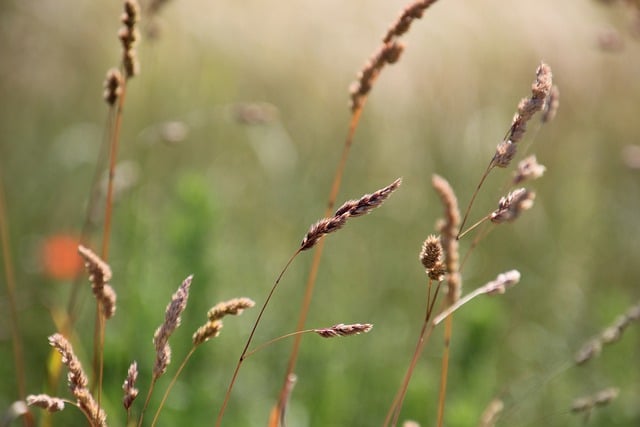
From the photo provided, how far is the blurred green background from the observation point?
2004 millimetres

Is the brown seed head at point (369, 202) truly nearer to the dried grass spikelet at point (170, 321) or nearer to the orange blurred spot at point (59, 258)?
the dried grass spikelet at point (170, 321)

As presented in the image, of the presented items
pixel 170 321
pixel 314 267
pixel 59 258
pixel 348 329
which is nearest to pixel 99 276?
pixel 170 321

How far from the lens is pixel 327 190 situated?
10.6 ft

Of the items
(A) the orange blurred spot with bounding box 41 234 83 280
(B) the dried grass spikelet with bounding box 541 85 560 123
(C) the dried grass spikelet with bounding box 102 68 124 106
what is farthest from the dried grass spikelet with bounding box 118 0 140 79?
(A) the orange blurred spot with bounding box 41 234 83 280

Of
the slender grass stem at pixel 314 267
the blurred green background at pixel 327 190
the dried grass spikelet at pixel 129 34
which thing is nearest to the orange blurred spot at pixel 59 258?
the blurred green background at pixel 327 190

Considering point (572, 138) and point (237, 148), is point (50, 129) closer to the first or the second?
point (237, 148)

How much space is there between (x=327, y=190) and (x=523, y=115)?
7.69 feet

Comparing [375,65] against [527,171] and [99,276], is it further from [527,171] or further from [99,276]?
[99,276]

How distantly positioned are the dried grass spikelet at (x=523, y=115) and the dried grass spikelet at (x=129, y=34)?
1.48 feet

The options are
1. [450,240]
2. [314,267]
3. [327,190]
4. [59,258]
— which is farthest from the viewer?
[327,190]

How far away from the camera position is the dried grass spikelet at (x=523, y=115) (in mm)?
881

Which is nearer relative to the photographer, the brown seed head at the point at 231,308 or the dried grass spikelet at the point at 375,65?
the brown seed head at the point at 231,308

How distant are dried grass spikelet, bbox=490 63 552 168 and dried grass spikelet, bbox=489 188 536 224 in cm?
3

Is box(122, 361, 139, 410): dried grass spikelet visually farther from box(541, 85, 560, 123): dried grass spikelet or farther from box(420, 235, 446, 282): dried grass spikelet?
box(541, 85, 560, 123): dried grass spikelet
